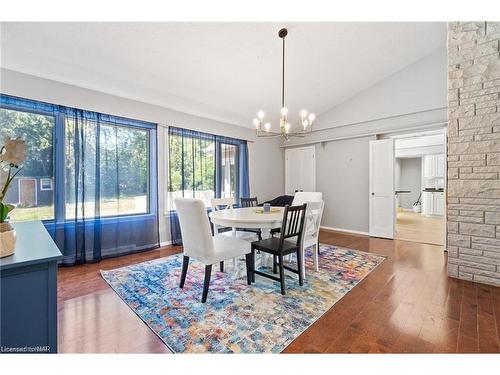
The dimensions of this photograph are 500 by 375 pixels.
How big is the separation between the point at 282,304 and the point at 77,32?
354 cm

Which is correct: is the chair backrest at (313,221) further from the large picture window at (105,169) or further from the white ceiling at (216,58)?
the large picture window at (105,169)

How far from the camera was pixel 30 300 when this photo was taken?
1.07 metres

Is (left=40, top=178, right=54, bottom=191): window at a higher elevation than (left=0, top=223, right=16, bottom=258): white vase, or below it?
higher

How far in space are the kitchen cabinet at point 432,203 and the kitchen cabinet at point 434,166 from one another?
0.72 meters

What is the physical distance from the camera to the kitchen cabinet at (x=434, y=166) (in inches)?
299

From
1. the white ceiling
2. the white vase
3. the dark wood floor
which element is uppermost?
the white ceiling

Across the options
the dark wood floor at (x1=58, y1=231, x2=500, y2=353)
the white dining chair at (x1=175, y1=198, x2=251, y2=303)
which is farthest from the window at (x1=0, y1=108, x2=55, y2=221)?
the white dining chair at (x1=175, y1=198, x2=251, y2=303)

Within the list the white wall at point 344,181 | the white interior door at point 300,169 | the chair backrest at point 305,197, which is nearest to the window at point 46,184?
the chair backrest at point 305,197

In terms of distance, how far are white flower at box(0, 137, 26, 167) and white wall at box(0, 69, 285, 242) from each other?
258 cm

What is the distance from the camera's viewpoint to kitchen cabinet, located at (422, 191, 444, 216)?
7.24 meters

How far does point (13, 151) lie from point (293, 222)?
2154mm

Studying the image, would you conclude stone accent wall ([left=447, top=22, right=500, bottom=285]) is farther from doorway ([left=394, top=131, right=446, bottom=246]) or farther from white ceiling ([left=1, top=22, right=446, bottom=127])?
doorway ([left=394, top=131, right=446, bottom=246])

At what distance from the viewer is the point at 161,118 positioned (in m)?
4.11
